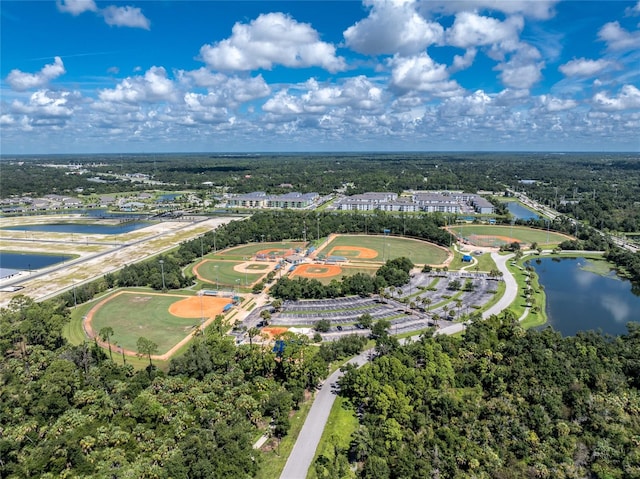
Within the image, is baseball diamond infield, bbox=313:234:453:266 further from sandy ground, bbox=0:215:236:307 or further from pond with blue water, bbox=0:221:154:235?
pond with blue water, bbox=0:221:154:235

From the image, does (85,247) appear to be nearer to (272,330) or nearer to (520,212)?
(272,330)

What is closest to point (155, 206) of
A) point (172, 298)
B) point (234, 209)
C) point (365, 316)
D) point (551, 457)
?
point (234, 209)

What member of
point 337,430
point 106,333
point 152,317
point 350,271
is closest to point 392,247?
point 350,271

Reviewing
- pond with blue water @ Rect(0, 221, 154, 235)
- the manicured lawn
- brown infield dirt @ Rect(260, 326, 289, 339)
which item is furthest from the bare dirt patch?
pond with blue water @ Rect(0, 221, 154, 235)

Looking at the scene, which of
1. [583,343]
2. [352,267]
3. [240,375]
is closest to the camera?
[240,375]

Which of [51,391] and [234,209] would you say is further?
[234,209]

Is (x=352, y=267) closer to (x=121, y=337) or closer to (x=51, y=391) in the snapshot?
(x=121, y=337)

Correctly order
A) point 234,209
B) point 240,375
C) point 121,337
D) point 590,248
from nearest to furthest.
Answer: point 240,375 < point 121,337 < point 590,248 < point 234,209
